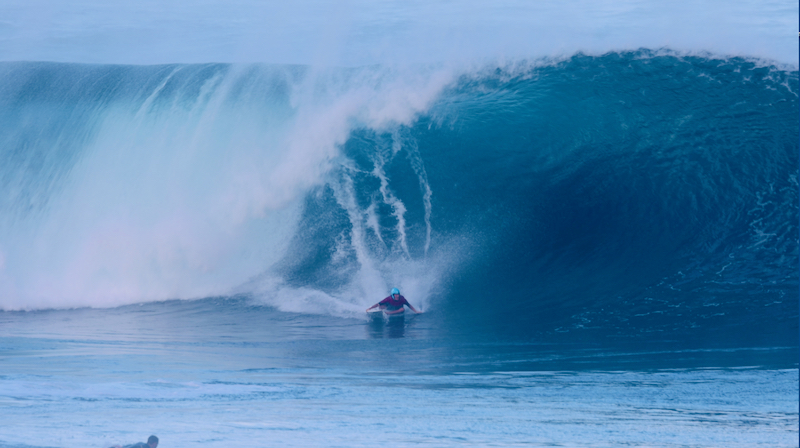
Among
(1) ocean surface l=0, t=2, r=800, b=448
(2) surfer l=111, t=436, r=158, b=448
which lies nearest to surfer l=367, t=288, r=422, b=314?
(1) ocean surface l=0, t=2, r=800, b=448

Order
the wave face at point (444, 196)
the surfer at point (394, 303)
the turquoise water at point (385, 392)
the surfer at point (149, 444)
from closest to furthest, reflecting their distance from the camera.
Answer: the surfer at point (149, 444), the turquoise water at point (385, 392), the surfer at point (394, 303), the wave face at point (444, 196)

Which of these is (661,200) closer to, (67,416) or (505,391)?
(505,391)

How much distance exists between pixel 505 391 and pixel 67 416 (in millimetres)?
3720

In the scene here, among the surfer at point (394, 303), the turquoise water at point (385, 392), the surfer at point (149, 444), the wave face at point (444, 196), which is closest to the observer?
the surfer at point (149, 444)

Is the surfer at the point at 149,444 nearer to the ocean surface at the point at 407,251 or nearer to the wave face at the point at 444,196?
the ocean surface at the point at 407,251

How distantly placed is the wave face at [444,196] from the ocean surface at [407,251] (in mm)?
49

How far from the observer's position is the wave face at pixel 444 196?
32.0 feet

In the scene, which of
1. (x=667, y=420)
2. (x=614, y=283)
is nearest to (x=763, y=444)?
(x=667, y=420)

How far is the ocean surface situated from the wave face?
5 cm

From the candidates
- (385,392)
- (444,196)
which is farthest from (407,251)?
(385,392)

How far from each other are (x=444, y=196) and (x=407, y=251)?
1.41 meters

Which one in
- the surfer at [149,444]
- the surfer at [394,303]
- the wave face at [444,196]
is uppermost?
the wave face at [444,196]

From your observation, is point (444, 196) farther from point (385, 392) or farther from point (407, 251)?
point (385, 392)

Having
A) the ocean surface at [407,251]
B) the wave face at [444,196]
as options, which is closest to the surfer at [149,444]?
the ocean surface at [407,251]
